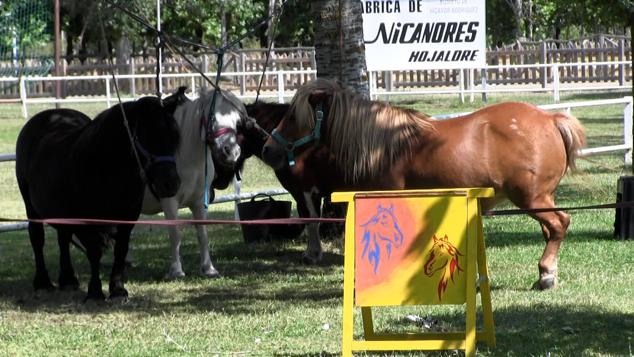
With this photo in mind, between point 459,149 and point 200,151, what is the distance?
2.64 metres

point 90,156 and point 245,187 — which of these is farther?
point 245,187

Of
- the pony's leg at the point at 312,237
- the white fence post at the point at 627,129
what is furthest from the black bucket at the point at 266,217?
the white fence post at the point at 627,129

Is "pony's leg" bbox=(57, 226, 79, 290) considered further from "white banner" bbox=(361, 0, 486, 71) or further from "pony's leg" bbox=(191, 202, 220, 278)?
"white banner" bbox=(361, 0, 486, 71)

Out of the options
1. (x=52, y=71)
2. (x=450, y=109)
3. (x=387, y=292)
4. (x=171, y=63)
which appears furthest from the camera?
(x=52, y=71)

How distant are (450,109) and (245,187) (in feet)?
36.4

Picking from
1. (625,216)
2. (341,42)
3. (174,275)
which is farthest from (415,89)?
(174,275)

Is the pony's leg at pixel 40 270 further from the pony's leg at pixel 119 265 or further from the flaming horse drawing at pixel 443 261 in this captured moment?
the flaming horse drawing at pixel 443 261

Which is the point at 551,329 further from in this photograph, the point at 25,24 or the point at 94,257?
the point at 25,24

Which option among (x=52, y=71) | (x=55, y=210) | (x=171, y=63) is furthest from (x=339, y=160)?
(x=52, y=71)

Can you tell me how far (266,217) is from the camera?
39.8 ft

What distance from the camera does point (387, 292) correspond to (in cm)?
666

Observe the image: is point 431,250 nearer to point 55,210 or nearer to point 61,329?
point 61,329

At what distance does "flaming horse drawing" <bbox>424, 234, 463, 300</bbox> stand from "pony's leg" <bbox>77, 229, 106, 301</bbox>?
141 inches

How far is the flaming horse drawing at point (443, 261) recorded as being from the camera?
6637 millimetres
